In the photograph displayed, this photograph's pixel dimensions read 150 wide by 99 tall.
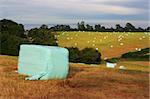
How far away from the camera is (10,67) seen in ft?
46.1

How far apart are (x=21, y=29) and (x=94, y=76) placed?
25463mm

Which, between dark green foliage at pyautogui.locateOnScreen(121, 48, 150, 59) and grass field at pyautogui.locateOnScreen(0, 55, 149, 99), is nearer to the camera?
grass field at pyautogui.locateOnScreen(0, 55, 149, 99)

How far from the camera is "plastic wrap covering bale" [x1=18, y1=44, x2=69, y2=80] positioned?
11203 mm

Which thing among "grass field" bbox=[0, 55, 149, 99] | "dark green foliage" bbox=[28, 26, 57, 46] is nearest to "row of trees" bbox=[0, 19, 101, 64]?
"dark green foliage" bbox=[28, 26, 57, 46]

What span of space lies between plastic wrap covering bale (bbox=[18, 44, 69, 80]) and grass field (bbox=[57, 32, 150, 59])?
2456 cm

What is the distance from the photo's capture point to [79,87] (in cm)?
1047

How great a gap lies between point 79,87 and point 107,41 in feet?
111

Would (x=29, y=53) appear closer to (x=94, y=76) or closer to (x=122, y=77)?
(x=94, y=76)

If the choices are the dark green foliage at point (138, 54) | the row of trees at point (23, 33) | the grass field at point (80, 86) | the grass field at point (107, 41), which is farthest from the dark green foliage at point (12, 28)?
the grass field at point (80, 86)

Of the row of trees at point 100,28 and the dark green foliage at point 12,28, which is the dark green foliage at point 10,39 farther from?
the row of trees at point 100,28

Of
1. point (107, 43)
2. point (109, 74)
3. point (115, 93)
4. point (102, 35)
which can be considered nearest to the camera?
point (115, 93)

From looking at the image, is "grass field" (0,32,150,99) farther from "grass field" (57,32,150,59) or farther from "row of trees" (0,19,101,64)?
"grass field" (57,32,150,59)

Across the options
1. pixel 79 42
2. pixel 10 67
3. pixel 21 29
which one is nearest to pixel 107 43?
pixel 79 42

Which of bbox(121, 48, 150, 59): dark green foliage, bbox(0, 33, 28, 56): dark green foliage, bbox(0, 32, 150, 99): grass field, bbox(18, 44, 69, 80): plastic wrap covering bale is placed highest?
bbox(18, 44, 69, 80): plastic wrap covering bale
